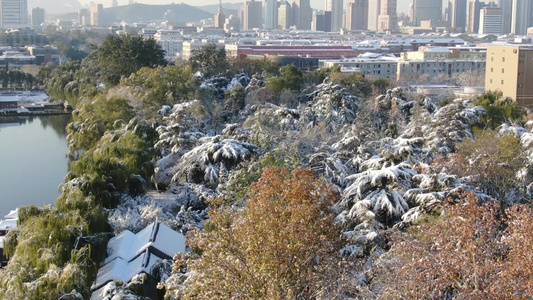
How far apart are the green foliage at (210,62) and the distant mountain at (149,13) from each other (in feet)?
345

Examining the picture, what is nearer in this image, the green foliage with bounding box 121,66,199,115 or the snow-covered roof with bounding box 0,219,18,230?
the snow-covered roof with bounding box 0,219,18,230

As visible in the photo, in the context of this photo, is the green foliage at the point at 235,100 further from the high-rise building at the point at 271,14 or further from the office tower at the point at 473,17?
Result: the high-rise building at the point at 271,14

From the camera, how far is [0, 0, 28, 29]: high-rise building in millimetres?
78312

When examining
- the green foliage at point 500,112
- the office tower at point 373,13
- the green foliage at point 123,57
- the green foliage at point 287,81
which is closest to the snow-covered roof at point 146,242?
the green foliage at point 500,112

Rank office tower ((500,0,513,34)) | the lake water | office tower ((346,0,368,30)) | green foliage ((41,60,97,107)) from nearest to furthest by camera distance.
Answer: the lake water, green foliage ((41,60,97,107)), office tower ((500,0,513,34)), office tower ((346,0,368,30))

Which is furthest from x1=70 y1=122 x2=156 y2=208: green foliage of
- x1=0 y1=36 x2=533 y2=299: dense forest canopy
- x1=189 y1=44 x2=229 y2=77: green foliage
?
x1=189 y1=44 x2=229 y2=77: green foliage

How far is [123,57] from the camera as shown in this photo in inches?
859

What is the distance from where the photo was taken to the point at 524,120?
535 inches

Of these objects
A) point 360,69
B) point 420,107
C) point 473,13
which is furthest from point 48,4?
point 420,107

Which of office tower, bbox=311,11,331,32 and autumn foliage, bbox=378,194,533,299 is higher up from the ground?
office tower, bbox=311,11,331,32

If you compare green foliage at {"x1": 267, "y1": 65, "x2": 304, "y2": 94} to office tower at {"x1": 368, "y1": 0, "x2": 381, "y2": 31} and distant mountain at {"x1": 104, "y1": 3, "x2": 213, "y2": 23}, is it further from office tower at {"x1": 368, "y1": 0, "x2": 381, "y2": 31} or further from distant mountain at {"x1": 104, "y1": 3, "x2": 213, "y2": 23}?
distant mountain at {"x1": 104, "y1": 3, "x2": 213, "y2": 23}

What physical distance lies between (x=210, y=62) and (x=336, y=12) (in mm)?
83324

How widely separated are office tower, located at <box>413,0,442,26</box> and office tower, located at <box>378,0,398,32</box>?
6.63 m

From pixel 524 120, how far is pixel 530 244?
34.0 ft
